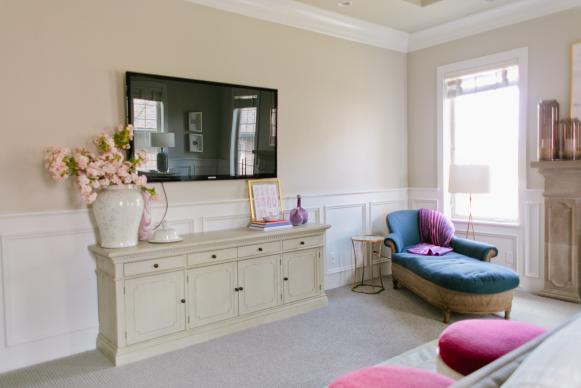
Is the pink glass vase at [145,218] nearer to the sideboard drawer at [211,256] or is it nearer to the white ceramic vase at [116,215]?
the white ceramic vase at [116,215]

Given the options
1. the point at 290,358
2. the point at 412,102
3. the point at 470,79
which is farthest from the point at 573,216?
the point at 290,358

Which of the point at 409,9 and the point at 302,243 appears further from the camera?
the point at 409,9

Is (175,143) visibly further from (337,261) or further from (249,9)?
(337,261)

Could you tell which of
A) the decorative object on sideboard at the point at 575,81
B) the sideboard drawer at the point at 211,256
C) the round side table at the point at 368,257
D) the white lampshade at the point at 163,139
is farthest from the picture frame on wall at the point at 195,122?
the decorative object on sideboard at the point at 575,81

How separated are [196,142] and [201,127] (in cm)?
14

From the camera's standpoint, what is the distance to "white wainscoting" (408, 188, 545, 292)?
4.61 m

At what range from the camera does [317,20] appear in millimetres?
4781

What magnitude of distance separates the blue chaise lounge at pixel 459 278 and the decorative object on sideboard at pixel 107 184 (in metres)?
2.58

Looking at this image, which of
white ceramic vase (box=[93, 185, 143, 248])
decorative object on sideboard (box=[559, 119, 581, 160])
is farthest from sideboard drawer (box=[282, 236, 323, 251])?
decorative object on sideboard (box=[559, 119, 581, 160])

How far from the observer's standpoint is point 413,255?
453 cm

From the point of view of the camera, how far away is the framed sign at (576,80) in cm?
428

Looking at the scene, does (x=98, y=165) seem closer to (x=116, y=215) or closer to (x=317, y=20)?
(x=116, y=215)

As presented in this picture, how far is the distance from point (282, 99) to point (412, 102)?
2.07 metres

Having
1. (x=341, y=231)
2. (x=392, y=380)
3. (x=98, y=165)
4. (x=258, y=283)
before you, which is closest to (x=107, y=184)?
(x=98, y=165)
